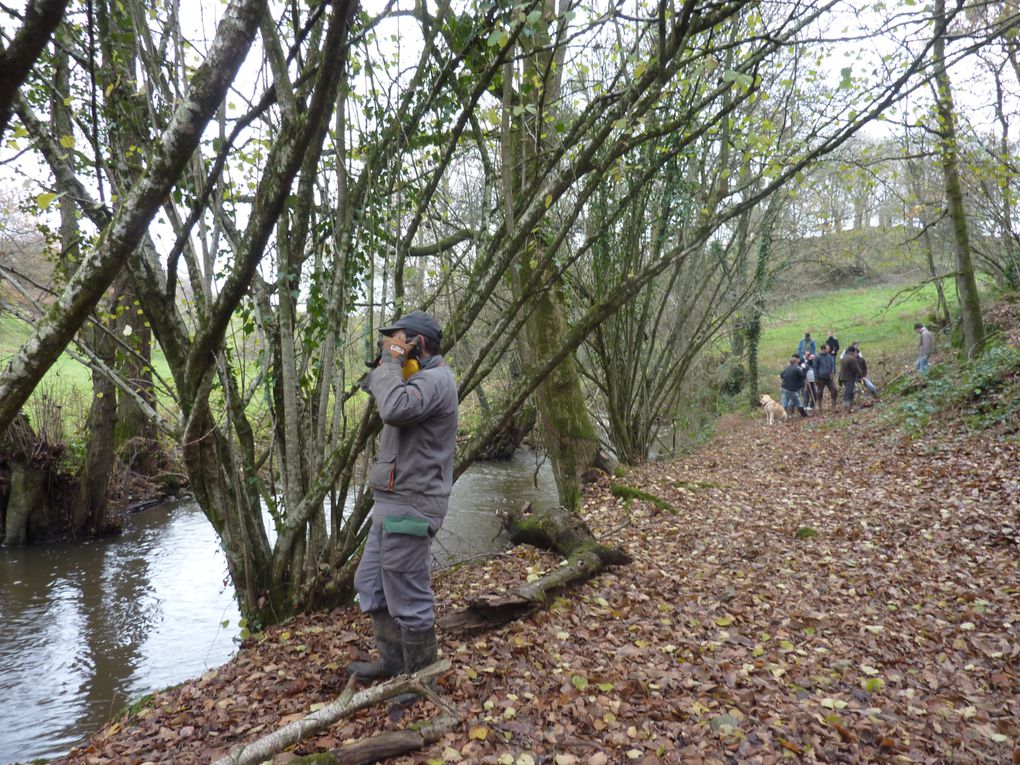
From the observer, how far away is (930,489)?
823 centimetres

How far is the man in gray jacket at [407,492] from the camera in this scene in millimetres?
3490

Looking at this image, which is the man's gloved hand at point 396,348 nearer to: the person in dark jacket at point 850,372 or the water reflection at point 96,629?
the water reflection at point 96,629

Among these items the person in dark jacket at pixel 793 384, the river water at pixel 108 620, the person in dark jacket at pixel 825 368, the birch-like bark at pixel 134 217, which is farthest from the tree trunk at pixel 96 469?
the person in dark jacket at pixel 825 368

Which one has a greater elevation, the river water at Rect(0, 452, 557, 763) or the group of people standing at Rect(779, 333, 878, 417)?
the group of people standing at Rect(779, 333, 878, 417)

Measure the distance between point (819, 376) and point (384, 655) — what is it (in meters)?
18.3

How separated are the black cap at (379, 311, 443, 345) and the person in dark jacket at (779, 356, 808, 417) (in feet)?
55.4

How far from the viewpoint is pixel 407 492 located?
355 centimetres

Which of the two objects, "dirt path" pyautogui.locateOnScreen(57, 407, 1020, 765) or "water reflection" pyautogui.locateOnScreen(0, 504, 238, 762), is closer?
"dirt path" pyautogui.locateOnScreen(57, 407, 1020, 765)

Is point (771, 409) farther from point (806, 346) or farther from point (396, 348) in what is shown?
point (396, 348)

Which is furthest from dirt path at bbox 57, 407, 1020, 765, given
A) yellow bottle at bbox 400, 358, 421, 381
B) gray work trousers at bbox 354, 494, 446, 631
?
yellow bottle at bbox 400, 358, 421, 381

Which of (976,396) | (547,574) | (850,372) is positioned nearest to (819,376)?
(850,372)

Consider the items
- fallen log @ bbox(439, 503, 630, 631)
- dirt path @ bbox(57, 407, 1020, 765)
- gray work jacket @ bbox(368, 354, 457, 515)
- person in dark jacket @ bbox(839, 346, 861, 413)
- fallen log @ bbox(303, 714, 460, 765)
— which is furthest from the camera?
person in dark jacket @ bbox(839, 346, 861, 413)

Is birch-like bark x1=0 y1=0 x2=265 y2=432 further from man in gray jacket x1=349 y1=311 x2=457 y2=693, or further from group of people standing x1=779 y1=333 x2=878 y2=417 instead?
group of people standing x1=779 y1=333 x2=878 y2=417

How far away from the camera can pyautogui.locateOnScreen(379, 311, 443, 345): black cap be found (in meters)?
3.72
